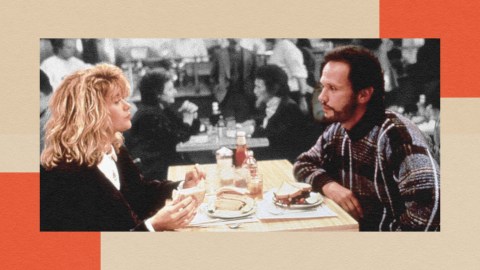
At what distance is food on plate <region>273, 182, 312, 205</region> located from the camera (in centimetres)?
192

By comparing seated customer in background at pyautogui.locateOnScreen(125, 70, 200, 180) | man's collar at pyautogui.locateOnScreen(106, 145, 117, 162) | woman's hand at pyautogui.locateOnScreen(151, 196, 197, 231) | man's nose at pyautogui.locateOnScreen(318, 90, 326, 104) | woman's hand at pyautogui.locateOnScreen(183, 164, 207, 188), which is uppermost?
man's nose at pyautogui.locateOnScreen(318, 90, 326, 104)

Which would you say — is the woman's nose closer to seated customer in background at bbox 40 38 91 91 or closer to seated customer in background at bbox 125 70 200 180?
seated customer in background at bbox 125 70 200 180

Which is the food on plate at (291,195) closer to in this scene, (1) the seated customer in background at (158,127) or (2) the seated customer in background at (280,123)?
(2) the seated customer in background at (280,123)

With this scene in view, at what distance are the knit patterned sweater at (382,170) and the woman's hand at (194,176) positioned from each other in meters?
0.41

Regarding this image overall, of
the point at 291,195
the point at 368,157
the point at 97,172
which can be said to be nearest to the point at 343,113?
the point at 368,157

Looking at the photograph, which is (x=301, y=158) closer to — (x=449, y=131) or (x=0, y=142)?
(x=449, y=131)

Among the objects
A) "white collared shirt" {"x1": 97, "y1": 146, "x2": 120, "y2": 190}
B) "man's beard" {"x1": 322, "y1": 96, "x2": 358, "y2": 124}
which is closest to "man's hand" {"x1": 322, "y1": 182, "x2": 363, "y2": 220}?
"man's beard" {"x1": 322, "y1": 96, "x2": 358, "y2": 124}

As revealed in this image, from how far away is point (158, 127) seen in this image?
2.18 m

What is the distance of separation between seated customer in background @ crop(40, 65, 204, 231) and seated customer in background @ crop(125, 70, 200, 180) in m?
0.04

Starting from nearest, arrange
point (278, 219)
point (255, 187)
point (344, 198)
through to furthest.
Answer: point (278, 219)
point (255, 187)
point (344, 198)

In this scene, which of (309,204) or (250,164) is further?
(250,164)

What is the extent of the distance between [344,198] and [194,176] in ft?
2.09

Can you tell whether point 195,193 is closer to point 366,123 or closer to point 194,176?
point 194,176

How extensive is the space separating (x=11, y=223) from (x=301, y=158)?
4.24 feet
